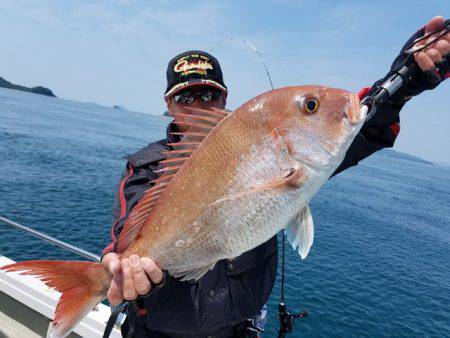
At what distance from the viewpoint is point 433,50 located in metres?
2.63

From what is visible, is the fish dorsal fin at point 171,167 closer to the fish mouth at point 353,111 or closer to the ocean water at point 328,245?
the fish mouth at point 353,111

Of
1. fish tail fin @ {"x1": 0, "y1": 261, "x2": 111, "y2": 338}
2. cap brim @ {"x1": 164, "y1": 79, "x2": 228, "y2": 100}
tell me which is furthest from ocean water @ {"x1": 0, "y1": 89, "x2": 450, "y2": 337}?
fish tail fin @ {"x1": 0, "y1": 261, "x2": 111, "y2": 338}

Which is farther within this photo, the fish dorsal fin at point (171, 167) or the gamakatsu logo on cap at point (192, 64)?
the gamakatsu logo on cap at point (192, 64)

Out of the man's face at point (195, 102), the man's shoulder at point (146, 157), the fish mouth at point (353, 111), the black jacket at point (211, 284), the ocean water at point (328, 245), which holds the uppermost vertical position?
the man's face at point (195, 102)

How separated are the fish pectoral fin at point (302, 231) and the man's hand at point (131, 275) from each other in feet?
2.91

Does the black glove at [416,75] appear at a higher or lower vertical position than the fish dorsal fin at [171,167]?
higher

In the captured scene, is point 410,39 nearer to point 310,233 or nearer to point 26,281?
point 310,233

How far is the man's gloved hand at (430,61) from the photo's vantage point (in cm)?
260

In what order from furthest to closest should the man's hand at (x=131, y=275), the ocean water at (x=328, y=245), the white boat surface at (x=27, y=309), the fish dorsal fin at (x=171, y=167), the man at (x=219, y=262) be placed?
the ocean water at (x=328, y=245) → the white boat surface at (x=27, y=309) → the man at (x=219, y=262) → the fish dorsal fin at (x=171, y=167) → the man's hand at (x=131, y=275)

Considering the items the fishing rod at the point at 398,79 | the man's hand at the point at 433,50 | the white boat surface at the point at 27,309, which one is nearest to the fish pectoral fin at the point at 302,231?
the fishing rod at the point at 398,79

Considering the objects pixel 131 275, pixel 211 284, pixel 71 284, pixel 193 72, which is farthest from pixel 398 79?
pixel 71 284

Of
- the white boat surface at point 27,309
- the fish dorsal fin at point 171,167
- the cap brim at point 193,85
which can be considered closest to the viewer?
the fish dorsal fin at point 171,167

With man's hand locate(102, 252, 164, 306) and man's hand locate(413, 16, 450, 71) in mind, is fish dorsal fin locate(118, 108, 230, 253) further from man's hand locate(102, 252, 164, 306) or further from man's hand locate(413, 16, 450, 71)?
man's hand locate(413, 16, 450, 71)

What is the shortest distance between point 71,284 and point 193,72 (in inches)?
79.9
